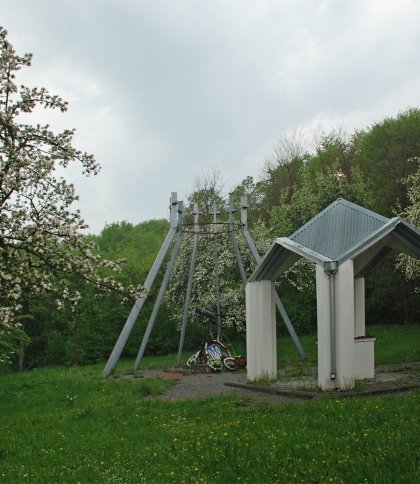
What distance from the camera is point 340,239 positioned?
1237 cm

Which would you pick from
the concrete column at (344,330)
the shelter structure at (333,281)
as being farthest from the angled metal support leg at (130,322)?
the concrete column at (344,330)

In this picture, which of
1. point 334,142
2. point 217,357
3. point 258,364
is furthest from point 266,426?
point 334,142

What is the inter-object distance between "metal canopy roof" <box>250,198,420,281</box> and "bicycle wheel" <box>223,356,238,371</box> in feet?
16.0

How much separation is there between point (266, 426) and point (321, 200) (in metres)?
21.2

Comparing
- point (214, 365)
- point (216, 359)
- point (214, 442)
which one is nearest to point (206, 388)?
point (214, 365)

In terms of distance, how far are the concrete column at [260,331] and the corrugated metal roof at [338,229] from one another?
1562mm

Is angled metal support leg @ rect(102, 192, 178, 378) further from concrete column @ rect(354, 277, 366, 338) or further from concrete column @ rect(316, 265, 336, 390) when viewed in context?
concrete column @ rect(316, 265, 336, 390)

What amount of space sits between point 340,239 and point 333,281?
1152mm

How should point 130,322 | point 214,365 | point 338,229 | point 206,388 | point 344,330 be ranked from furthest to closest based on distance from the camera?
1. point 214,365
2. point 130,322
3. point 206,388
4. point 338,229
5. point 344,330

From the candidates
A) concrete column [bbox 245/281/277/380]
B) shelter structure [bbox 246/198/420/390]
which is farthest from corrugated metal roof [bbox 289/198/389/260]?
concrete column [bbox 245/281/277/380]

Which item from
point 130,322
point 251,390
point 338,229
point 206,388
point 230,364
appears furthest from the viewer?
point 230,364

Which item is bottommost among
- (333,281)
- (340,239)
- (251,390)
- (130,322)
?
(251,390)

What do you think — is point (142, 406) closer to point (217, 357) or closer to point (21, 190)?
point (21, 190)

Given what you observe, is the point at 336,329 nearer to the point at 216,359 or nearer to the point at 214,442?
the point at 214,442
